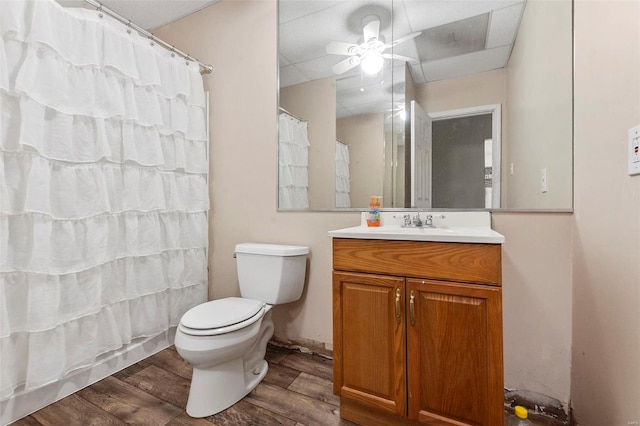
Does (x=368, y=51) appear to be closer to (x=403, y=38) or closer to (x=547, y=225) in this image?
(x=403, y=38)

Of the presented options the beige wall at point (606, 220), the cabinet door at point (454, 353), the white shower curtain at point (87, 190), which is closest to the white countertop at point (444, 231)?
the cabinet door at point (454, 353)

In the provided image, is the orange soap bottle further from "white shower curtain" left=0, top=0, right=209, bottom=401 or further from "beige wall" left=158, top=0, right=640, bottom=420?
"white shower curtain" left=0, top=0, right=209, bottom=401

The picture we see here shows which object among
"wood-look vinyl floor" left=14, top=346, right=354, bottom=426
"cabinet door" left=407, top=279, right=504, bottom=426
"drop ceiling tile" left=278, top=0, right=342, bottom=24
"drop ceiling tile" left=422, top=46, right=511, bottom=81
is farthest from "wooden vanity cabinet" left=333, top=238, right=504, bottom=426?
"drop ceiling tile" left=278, top=0, right=342, bottom=24

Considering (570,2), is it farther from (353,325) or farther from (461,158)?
(353,325)

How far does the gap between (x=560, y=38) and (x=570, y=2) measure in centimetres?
14

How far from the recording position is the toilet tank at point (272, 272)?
1635 millimetres

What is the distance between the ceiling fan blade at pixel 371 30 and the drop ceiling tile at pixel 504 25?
0.61 meters

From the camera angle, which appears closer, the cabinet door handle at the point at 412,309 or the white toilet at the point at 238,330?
the cabinet door handle at the point at 412,309

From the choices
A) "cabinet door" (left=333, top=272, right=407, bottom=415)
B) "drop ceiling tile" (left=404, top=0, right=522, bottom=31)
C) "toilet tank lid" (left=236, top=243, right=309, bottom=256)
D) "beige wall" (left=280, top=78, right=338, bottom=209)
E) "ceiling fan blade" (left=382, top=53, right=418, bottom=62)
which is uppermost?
"drop ceiling tile" (left=404, top=0, right=522, bottom=31)

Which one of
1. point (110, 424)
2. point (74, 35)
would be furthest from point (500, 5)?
point (110, 424)

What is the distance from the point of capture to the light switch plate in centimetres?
78

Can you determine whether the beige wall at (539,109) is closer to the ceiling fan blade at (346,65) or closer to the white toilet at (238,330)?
the ceiling fan blade at (346,65)

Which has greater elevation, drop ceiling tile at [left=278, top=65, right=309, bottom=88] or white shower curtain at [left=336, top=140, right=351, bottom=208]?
drop ceiling tile at [left=278, top=65, right=309, bottom=88]

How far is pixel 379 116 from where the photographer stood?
1.72 metres
